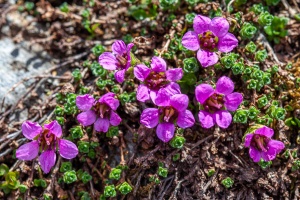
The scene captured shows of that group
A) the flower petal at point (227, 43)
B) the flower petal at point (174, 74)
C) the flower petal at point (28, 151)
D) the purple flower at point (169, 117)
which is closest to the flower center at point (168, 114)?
the purple flower at point (169, 117)

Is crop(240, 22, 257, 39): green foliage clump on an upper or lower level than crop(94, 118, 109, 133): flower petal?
upper

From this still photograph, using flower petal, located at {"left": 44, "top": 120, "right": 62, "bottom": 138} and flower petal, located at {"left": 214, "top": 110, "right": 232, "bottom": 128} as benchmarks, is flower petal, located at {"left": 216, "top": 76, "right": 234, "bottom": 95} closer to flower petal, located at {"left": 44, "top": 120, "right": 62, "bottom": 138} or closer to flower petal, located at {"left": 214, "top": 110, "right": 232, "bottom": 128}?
flower petal, located at {"left": 214, "top": 110, "right": 232, "bottom": 128}

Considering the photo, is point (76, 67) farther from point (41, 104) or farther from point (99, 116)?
point (99, 116)

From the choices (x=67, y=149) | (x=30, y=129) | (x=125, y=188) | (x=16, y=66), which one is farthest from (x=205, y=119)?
(x=16, y=66)

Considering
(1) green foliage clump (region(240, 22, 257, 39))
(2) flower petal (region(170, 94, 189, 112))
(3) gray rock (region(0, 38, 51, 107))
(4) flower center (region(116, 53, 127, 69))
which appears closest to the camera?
(2) flower petal (region(170, 94, 189, 112))

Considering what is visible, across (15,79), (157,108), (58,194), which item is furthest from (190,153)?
(15,79)

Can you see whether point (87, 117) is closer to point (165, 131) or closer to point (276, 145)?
point (165, 131)

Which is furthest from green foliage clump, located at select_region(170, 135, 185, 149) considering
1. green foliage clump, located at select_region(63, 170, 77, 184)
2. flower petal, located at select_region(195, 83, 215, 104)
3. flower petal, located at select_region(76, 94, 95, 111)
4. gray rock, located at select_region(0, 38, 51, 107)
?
gray rock, located at select_region(0, 38, 51, 107)

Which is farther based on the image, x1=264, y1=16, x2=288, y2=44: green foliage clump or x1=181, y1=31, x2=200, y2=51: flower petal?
x1=264, y1=16, x2=288, y2=44: green foliage clump
